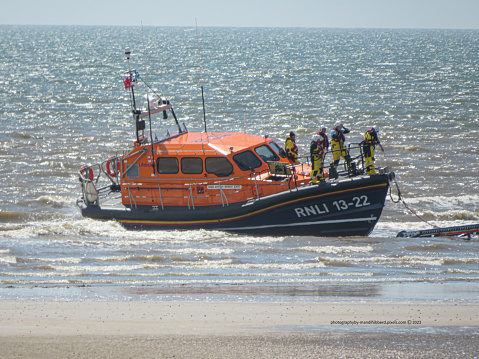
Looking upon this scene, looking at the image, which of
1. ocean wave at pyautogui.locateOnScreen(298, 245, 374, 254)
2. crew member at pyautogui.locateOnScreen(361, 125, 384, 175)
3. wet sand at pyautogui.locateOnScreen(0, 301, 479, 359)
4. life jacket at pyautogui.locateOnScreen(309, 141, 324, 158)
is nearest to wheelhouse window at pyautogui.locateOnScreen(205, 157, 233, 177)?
life jacket at pyautogui.locateOnScreen(309, 141, 324, 158)

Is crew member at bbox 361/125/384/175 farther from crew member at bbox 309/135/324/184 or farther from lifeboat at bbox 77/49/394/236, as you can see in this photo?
crew member at bbox 309/135/324/184

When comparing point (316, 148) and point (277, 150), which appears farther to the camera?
point (277, 150)

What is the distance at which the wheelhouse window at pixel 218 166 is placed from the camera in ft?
41.5

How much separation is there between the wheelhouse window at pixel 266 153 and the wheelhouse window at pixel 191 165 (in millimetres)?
1196

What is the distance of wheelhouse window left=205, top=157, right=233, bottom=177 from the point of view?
12657mm

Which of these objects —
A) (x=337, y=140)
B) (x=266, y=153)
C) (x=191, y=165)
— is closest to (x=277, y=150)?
(x=266, y=153)

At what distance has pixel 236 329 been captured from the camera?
299 inches

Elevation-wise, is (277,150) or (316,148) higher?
(316,148)

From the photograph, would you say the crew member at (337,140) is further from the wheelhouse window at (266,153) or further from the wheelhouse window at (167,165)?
the wheelhouse window at (167,165)

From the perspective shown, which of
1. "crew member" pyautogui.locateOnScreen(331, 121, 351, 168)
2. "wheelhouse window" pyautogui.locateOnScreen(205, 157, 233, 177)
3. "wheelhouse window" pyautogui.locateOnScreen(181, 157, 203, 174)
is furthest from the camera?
"crew member" pyautogui.locateOnScreen(331, 121, 351, 168)

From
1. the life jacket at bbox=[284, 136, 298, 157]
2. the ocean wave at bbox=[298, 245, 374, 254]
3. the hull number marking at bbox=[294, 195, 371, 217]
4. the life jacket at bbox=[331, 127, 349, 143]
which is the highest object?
the life jacket at bbox=[331, 127, 349, 143]

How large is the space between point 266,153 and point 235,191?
107 centimetres

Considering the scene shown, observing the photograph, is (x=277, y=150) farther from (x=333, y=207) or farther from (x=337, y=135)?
(x=333, y=207)

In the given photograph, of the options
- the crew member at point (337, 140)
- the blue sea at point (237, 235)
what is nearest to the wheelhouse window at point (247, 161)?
the blue sea at point (237, 235)
